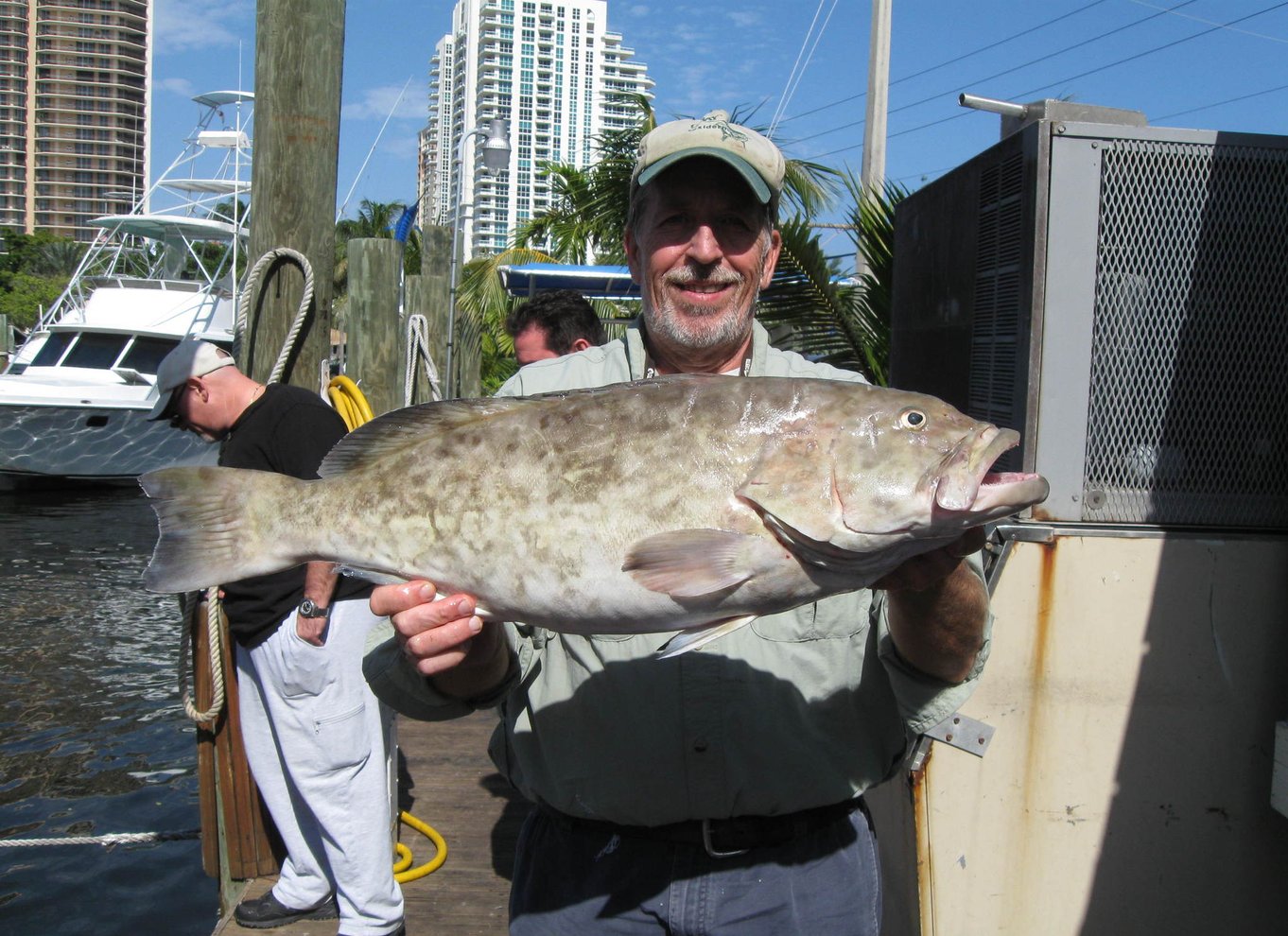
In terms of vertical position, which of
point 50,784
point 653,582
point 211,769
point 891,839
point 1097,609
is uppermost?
point 653,582

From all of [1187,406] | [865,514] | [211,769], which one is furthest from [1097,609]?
[211,769]

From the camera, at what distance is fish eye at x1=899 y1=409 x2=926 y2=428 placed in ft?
6.50

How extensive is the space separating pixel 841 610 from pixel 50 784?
7.50m

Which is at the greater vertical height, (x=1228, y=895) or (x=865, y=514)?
(x=865, y=514)

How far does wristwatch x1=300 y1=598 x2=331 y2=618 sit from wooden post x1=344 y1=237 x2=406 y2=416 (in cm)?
277

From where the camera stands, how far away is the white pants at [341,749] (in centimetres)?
416

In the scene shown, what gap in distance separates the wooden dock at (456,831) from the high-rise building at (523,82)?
4615 inches

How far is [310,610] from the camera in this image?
4055 mm

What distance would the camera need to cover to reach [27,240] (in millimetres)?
76312

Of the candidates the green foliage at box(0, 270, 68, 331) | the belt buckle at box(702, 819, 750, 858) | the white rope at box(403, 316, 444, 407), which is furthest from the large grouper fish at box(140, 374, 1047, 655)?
the green foliage at box(0, 270, 68, 331)

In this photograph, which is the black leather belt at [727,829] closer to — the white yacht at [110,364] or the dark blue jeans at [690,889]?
the dark blue jeans at [690,889]

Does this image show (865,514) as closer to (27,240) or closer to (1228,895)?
(1228,895)

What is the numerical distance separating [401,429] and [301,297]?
9.20 ft

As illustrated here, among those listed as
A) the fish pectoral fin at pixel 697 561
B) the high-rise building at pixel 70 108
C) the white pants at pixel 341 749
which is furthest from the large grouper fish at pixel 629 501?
the high-rise building at pixel 70 108
